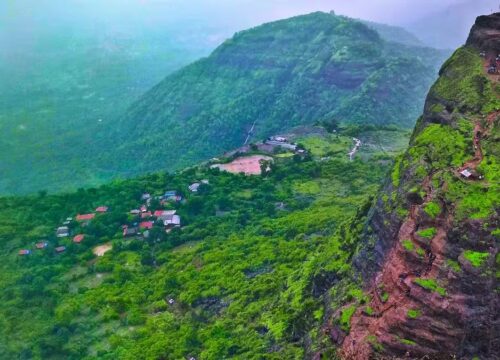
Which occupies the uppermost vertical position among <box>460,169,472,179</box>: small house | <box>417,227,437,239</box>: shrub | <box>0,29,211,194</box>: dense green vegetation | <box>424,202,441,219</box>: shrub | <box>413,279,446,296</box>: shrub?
<box>460,169,472,179</box>: small house

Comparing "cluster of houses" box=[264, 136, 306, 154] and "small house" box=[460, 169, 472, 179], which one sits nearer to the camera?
"small house" box=[460, 169, 472, 179]

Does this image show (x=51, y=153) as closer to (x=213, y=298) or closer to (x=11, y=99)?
(x=11, y=99)

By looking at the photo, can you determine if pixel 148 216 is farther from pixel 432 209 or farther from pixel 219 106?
pixel 219 106

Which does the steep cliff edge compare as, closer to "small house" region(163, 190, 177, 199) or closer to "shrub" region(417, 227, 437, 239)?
"shrub" region(417, 227, 437, 239)

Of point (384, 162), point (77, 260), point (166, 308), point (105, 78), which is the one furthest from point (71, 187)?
point (105, 78)

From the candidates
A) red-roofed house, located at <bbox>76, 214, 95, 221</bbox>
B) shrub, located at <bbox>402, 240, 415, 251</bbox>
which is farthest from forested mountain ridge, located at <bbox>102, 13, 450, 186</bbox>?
shrub, located at <bbox>402, 240, 415, 251</bbox>

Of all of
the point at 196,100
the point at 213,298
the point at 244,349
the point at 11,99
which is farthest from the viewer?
the point at 11,99

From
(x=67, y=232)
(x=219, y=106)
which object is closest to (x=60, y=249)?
(x=67, y=232)
